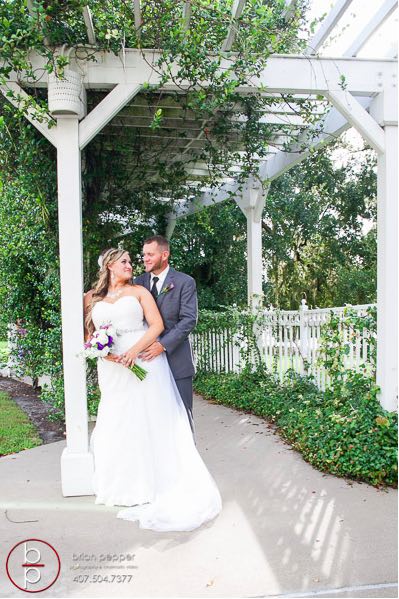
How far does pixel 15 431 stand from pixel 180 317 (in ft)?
10.2

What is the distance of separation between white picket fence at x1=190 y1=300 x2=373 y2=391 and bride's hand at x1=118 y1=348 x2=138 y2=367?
7.56 feet

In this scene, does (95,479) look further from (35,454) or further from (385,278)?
(385,278)

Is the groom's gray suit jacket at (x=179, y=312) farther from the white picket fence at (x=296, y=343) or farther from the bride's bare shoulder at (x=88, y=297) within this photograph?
the white picket fence at (x=296, y=343)

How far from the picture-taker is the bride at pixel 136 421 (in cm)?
379

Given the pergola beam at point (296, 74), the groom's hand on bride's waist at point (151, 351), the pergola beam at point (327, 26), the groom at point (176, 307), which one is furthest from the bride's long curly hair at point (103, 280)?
the pergola beam at point (327, 26)

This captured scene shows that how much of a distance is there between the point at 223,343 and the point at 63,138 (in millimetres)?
4750

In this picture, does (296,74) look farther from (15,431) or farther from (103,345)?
(15,431)

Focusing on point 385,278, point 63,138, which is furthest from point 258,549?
point 63,138

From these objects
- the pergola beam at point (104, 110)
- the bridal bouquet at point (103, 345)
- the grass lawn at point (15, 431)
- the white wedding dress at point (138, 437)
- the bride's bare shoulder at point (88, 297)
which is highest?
the pergola beam at point (104, 110)

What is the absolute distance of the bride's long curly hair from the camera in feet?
13.0

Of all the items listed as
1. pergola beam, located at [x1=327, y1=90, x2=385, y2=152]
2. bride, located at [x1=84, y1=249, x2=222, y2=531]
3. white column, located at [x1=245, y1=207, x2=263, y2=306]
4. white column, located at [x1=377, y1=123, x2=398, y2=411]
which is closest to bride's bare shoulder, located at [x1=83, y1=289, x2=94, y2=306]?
bride, located at [x1=84, y1=249, x2=222, y2=531]

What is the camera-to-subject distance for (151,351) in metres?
3.89

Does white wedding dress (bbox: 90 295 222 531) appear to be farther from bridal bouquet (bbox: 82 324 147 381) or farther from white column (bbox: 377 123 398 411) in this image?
white column (bbox: 377 123 398 411)

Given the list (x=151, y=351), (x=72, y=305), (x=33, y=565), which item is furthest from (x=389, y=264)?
(x=33, y=565)
